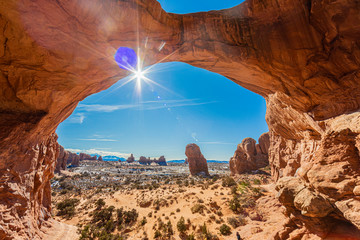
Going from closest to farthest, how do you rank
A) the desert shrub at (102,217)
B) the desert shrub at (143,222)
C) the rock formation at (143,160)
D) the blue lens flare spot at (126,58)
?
the blue lens flare spot at (126,58) → the desert shrub at (143,222) → the desert shrub at (102,217) → the rock formation at (143,160)

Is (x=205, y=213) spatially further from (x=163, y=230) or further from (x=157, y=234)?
(x=157, y=234)

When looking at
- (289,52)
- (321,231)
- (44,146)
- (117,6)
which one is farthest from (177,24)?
(321,231)

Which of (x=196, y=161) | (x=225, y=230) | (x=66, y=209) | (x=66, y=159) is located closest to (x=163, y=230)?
(x=225, y=230)

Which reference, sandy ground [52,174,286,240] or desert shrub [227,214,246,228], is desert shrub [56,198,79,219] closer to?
sandy ground [52,174,286,240]

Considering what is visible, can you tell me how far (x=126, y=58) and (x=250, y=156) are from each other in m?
35.9

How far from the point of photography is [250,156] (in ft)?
110

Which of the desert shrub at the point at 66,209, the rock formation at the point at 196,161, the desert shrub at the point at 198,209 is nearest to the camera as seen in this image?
the desert shrub at the point at 198,209

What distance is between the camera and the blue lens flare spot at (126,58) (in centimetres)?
650

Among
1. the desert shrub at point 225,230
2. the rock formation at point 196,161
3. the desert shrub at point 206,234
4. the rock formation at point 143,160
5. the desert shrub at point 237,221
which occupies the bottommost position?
the desert shrub at point 206,234

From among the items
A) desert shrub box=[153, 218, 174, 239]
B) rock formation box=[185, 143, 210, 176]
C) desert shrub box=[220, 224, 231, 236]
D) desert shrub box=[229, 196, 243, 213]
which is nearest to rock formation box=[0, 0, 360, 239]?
desert shrub box=[220, 224, 231, 236]

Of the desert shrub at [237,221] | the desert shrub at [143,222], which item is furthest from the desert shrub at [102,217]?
the desert shrub at [237,221]

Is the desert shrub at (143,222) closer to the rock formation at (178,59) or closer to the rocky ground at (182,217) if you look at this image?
the rocky ground at (182,217)

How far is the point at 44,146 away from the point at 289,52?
43.7 ft

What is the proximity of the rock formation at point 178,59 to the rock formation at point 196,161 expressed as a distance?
3503 cm
